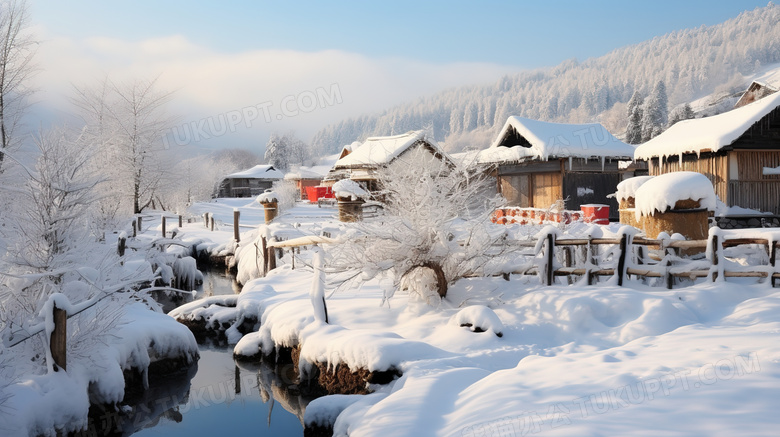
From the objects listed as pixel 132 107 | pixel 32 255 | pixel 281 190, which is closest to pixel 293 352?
pixel 32 255

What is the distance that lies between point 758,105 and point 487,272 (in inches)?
528

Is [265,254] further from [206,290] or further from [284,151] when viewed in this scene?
[284,151]

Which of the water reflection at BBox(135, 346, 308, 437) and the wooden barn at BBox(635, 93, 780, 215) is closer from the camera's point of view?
the water reflection at BBox(135, 346, 308, 437)

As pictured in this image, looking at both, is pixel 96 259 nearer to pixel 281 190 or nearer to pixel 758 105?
pixel 758 105

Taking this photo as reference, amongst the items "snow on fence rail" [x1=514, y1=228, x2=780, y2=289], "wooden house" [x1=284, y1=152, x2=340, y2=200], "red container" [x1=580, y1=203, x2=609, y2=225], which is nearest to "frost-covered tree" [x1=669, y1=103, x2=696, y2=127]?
"red container" [x1=580, y1=203, x2=609, y2=225]

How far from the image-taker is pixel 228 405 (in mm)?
7863

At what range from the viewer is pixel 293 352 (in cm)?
822

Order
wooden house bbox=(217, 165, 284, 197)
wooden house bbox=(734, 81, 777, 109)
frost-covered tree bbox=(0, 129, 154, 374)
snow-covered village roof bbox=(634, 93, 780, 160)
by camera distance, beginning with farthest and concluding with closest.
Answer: wooden house bbox=(217, 165, 284, 197) → wooden house bbox=(734, 81, 777, 109) → snow-covered village roof bbox=(634, 93, 780, 160) → frost-covered tree bbox=(0, 129, 154, 374)

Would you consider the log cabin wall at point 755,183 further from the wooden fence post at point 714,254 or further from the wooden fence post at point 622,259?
the wooden fence post at point 622,259

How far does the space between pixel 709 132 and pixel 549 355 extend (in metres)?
13.9

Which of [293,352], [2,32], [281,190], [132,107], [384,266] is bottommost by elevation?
[293,352]

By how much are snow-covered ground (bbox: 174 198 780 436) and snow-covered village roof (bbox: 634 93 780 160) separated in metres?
9.17

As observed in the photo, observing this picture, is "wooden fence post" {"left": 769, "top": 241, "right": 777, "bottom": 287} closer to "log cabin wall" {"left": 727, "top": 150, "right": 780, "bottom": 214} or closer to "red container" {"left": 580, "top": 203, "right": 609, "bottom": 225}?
"red container" {"left": 580, "top": 203, "right": 609, "bottom": 225}

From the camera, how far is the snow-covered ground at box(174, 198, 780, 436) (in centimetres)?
367
